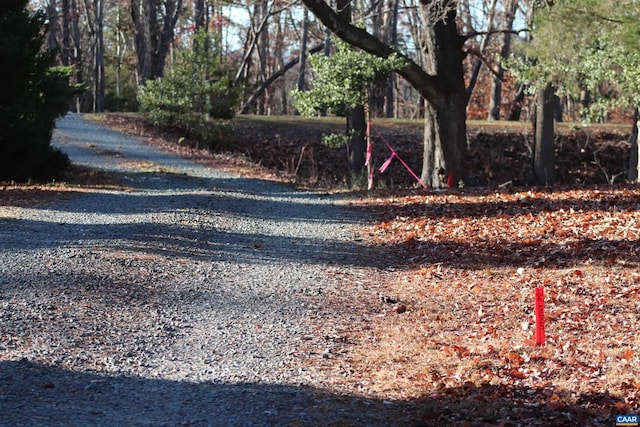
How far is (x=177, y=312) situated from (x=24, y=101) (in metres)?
11.9

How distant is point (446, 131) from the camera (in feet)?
62.3

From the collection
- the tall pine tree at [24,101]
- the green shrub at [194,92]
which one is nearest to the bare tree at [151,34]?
the green shrub at [194,92]

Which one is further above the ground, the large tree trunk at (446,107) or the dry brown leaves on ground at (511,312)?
the large tree trunk at (446,107)

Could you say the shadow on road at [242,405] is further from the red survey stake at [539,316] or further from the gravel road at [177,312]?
the red survey stake at [539,316]

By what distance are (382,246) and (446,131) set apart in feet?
22.4

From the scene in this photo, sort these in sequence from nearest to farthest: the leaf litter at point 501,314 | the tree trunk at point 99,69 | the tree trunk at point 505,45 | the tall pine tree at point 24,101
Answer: the leaf litter at point 501,314, the tall pine tree at point 24,101, the tree trunk at point 505,45, the tree trunk at point 99,69

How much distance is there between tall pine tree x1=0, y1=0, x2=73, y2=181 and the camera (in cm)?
1712

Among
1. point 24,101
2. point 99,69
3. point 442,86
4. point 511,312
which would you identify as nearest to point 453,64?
point 442,86

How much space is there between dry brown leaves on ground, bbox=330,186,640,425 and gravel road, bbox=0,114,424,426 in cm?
51

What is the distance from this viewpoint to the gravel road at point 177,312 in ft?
19.1

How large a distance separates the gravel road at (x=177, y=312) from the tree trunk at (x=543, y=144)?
913 cm

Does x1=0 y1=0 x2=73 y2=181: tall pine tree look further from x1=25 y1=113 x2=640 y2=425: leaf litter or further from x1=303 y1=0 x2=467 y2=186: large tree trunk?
x1=25 y1=113 x2=640 y2=425: leaf litter

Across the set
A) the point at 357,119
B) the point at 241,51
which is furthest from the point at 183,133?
the point at 241,51

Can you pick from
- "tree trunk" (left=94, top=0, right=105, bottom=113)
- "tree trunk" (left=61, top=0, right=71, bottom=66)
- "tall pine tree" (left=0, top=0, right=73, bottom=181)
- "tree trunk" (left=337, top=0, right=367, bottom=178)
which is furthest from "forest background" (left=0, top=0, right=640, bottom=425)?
"tree trunk" (left=61, top=0, right=71, bottom=66)
